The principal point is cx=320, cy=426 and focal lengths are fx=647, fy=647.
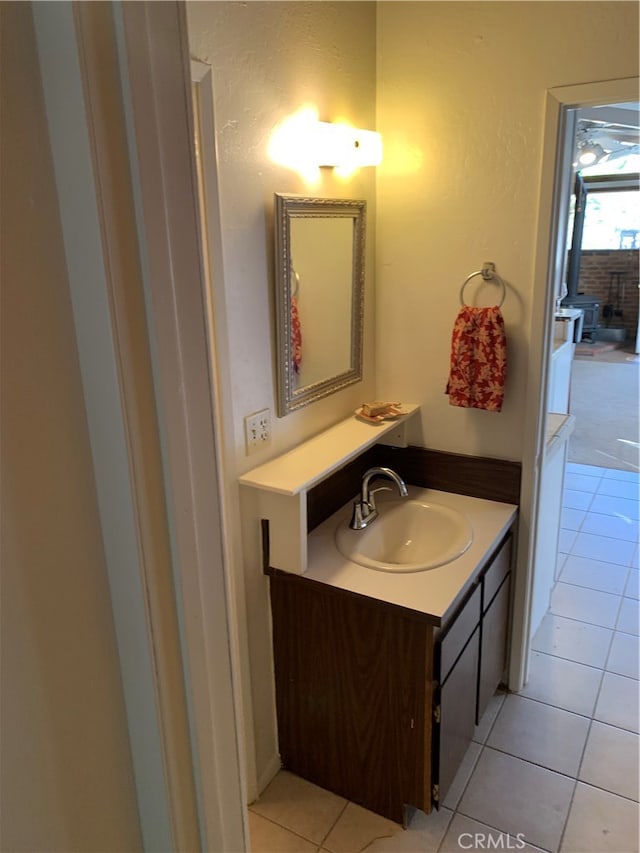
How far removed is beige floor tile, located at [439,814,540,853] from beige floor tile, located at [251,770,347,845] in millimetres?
334

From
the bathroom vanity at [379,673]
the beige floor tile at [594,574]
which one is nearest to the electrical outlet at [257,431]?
the bathroom vanity at [379,673]

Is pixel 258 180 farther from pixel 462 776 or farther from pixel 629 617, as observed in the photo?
pixel 629 617

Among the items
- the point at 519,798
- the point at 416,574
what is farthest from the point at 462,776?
the point at 416,574

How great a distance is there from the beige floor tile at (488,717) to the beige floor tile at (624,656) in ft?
1.66

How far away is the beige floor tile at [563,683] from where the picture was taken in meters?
2.41

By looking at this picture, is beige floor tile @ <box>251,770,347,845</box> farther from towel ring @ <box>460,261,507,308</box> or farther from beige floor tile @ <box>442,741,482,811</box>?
towel ring @ <box>460,261,507,308</box>

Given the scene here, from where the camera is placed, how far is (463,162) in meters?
2.04

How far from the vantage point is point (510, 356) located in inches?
84.0

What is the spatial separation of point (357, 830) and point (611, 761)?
886 millimetres

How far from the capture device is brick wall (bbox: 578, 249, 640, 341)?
31.0 ft

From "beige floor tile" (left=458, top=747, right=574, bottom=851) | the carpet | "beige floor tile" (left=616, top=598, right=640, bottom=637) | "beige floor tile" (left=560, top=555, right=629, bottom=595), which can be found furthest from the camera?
the carpet

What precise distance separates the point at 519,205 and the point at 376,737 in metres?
1.65

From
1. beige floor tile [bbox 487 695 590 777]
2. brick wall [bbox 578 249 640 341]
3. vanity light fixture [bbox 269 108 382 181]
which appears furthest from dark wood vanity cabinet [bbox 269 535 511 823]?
brick wall [bbox 578 249 640 341]

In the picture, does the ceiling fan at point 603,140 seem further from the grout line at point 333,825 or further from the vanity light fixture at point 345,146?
the grout line at point 333,825
